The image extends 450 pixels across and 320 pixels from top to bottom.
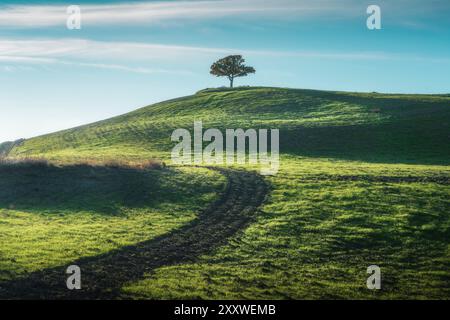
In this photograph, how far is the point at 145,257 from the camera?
2538 centimetres

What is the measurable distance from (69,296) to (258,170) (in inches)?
1195

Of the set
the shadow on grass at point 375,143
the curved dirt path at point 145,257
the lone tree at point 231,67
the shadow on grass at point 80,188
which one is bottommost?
the curved dirt path at point 145,257

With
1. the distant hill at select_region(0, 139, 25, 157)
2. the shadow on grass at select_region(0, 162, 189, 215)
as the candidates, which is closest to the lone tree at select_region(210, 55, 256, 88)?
the distant hill at select_region(0, 139, 25, 157)

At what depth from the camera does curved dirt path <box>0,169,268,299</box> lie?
20575 mm

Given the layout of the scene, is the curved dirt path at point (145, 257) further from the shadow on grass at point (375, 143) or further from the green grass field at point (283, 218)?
the shadow on grass at point (375, 143)

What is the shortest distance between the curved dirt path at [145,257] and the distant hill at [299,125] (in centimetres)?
2866

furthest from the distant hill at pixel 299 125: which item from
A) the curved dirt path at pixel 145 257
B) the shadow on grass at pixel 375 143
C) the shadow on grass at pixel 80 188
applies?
the curved dirt path at pixel 145 257

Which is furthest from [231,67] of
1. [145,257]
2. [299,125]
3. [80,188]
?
[145,257]

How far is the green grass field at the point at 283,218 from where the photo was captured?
22406 mm

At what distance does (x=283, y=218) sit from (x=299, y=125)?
46104 millimetres

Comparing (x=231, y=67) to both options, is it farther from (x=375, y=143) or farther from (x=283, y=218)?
(x=283, y=218)

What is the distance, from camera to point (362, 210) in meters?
33.1
